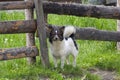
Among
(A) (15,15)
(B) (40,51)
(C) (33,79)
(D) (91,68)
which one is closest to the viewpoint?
(C) (33,79)

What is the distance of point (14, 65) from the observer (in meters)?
6.83

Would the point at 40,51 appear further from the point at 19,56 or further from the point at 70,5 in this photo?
the point at 70,5

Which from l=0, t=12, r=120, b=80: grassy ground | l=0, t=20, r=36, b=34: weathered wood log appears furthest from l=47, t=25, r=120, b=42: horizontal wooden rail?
l=0, t=20, r=36, b=34: weathered wood log

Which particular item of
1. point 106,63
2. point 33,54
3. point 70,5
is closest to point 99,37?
point 106,63

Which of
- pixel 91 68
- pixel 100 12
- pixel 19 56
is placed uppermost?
pixel 100 12

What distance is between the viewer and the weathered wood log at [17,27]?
6.45 m

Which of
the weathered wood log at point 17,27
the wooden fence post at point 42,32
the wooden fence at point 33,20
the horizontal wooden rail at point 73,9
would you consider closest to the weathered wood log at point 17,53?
the wooden fence at point 33,20

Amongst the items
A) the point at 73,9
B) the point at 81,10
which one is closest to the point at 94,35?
the point at 81,10

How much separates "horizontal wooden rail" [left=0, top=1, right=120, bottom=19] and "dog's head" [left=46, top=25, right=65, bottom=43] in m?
0.35

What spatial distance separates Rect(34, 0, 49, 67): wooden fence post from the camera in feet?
21.4

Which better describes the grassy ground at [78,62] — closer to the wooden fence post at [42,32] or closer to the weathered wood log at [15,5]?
the wooden fence post at [42,32]

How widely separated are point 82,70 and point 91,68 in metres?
0.36

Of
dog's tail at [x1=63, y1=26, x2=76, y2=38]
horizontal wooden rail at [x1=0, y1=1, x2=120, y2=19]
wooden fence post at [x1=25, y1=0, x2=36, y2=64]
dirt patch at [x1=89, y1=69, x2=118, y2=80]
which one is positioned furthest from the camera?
dirt patch at [x1=89, y1=69, x2=118, y2=80]

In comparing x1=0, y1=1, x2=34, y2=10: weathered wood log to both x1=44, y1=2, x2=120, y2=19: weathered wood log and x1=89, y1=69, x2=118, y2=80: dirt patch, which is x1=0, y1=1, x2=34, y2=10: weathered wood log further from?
x1=89, y1=69, x2=118, y2=80: dirt patch
